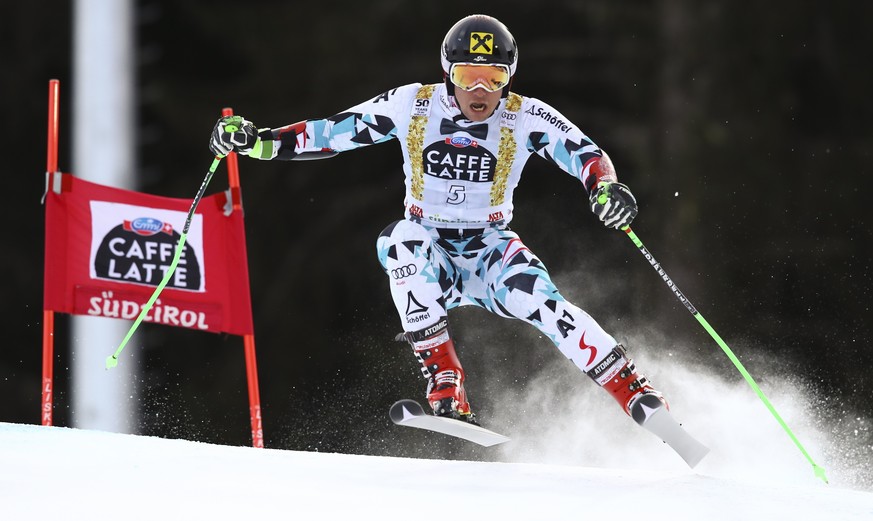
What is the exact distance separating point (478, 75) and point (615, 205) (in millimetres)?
696

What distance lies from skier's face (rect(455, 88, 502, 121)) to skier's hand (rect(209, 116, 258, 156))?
80 cm

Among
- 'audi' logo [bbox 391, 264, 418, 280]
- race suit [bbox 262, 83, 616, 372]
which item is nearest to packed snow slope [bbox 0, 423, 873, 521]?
race suit [bbox 262, 83, 616, 372]

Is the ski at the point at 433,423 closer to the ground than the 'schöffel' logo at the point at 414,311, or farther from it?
closer to the ground

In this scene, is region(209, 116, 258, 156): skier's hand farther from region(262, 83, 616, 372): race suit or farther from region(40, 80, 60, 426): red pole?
region(40, 80, 60, 426): red pole

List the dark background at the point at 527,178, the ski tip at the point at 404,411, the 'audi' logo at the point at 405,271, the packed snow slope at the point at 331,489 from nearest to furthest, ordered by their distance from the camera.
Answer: the packed snow slope at the point at 331,489
the ski tip at the point at 404,411
the 'audi' logo at the point at 405,271
the dark background at the point at 527,178

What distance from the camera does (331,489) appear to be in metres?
4.48

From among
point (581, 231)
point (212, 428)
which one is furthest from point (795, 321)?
point (212, 428)

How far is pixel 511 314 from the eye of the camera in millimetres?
5328

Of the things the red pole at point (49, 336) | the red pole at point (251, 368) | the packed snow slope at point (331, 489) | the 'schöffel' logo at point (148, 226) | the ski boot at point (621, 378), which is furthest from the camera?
the 'schöffel' logo at point (148, 226)

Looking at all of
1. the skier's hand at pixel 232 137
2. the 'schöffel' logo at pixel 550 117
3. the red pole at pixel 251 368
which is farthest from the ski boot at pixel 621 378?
the red pole at pixel 251 368

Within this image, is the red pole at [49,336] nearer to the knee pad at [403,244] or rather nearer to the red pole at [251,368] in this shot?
the red pole at [251,368]

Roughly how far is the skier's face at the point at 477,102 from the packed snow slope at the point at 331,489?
1276mm

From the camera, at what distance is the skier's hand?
212 inches

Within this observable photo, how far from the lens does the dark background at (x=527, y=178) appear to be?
38.4 feet
